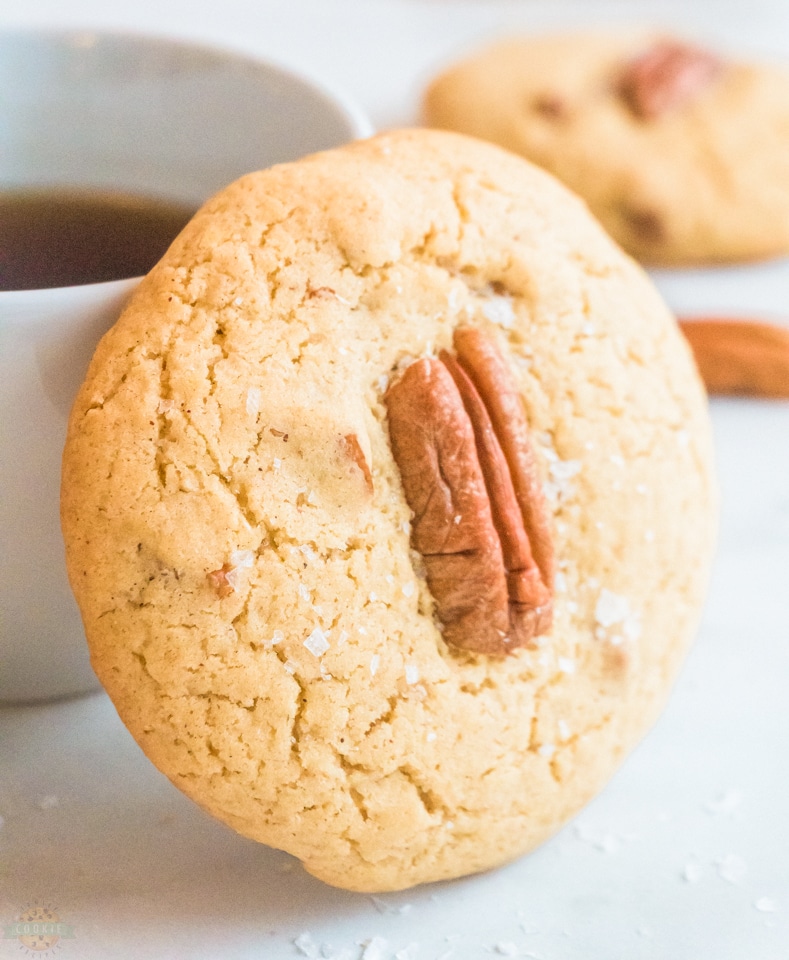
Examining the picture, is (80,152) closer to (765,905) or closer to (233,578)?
(233,578)

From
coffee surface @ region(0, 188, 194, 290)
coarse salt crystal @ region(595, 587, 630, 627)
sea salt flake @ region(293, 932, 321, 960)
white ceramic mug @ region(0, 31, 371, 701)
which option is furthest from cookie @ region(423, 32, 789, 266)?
sea salt flake @ region(293, 932, 321, 960)

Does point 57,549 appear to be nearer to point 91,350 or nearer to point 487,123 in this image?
point 91,350

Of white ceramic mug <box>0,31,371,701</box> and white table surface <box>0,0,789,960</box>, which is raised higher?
white ceramic mug <box>0,31,371,701</box>

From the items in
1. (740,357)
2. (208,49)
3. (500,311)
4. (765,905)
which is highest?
(208,49)

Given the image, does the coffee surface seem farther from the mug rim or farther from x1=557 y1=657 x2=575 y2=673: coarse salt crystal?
x1=557 y1=657 x2=575 y2=673: coarse salt crystal

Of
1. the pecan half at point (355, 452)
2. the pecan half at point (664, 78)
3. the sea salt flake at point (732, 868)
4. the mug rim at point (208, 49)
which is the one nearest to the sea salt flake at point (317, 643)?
the pecan half at point (355, 452)

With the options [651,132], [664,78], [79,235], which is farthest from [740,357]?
[79,235]

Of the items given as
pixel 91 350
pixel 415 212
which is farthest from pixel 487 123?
pixel 91 350
